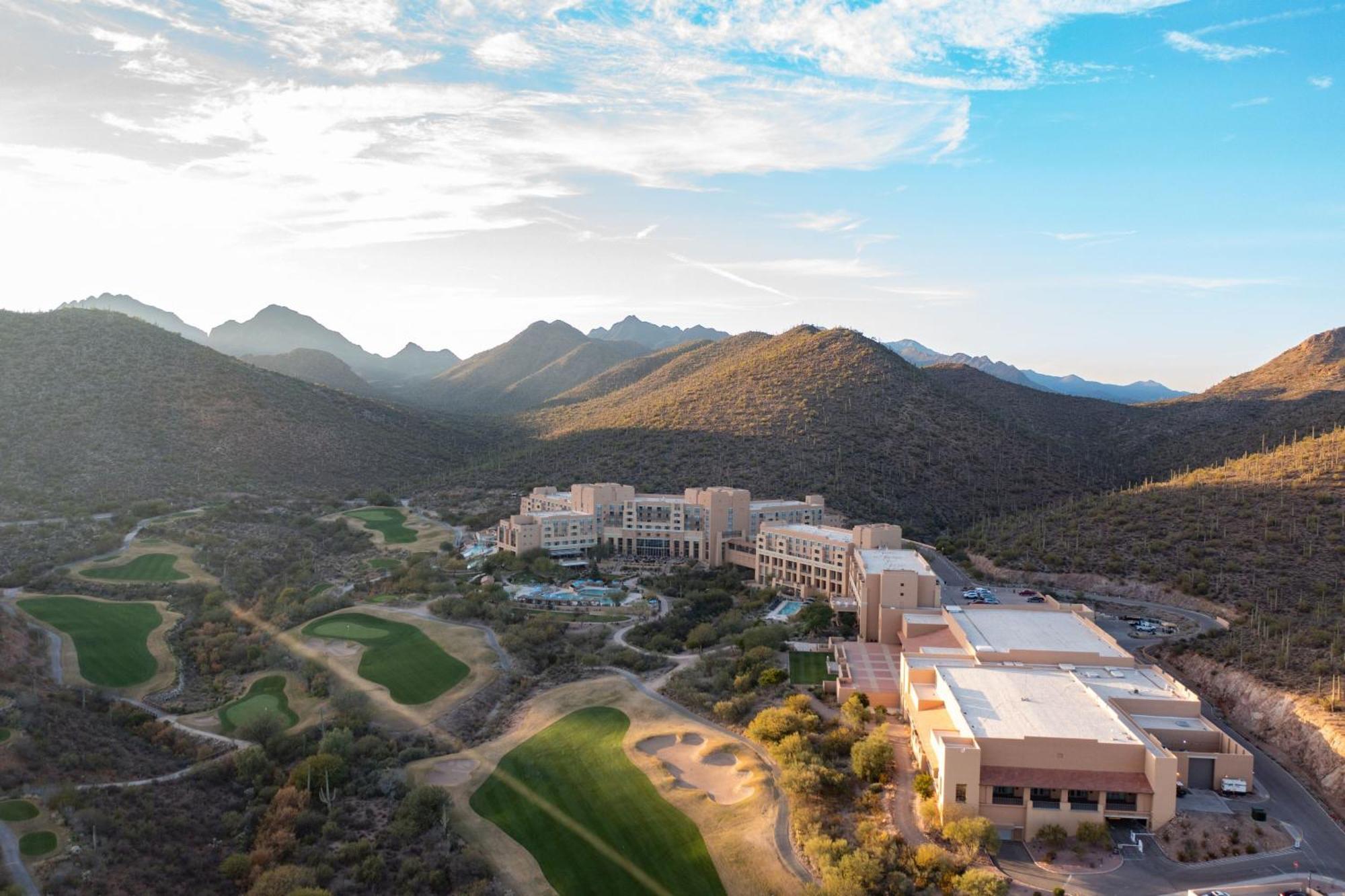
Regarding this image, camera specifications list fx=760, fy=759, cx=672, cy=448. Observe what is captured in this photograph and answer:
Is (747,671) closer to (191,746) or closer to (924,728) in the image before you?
(924,728)

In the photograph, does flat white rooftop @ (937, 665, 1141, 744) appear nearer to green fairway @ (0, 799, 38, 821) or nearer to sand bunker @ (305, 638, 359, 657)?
green fairway @ (0, 799, 38, 821)

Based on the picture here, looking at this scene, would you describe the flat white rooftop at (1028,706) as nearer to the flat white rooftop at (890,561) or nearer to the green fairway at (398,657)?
the flat white rooftop at (890,561)

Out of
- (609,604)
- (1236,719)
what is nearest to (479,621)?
(609,604)

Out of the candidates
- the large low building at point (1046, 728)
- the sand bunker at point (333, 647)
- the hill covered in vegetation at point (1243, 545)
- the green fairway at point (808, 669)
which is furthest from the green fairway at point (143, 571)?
the hill covered in vegetation at point (1243, 545)

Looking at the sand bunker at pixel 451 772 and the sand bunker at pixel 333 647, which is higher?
the sand bunker at pixel 333 647

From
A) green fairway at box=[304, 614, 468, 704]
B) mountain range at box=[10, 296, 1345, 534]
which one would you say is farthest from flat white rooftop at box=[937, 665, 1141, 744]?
mountain range at box=[10, 296, 1345, 534]

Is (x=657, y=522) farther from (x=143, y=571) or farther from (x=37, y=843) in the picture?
(x=37, y=843)
